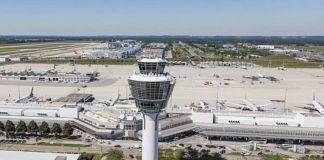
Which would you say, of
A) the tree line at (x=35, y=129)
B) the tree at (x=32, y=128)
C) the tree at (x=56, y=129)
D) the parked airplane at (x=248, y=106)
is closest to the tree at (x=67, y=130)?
the tree line at (x=35, y=129)

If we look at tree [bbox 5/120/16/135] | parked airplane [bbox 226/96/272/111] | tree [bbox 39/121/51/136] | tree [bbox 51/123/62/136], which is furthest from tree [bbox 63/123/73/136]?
parked airplane [bbox 226/96/272/111]

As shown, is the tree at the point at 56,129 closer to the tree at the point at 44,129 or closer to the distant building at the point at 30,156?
the tree at the point at 44,129

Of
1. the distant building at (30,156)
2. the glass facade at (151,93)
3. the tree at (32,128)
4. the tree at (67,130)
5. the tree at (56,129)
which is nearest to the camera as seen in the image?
the glass facade at (151,93)

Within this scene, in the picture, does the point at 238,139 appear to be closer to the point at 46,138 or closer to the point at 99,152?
the point at 99,152

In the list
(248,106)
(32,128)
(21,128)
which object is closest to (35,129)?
(32,128)

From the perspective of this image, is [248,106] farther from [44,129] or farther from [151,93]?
[151,93]

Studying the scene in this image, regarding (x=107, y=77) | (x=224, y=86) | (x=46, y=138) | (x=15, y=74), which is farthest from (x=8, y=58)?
(x=46, y=138)
